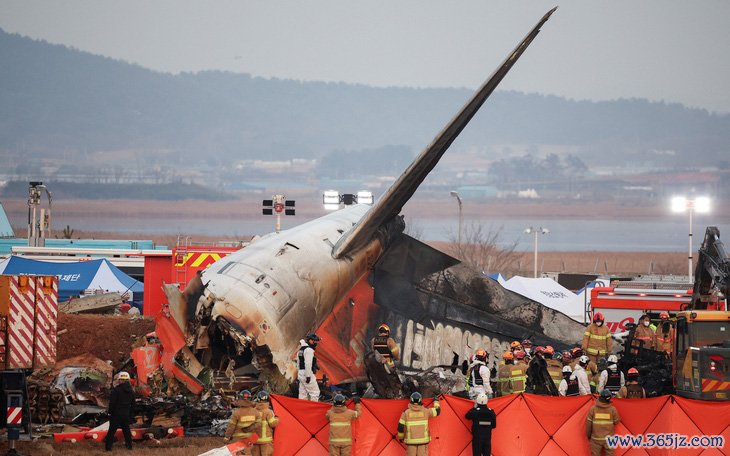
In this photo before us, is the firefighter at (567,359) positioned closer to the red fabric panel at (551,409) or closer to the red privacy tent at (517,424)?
the red fabric panel at (551,409)

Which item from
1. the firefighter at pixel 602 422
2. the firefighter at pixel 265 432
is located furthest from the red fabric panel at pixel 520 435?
the firefighter at pixel 265 432

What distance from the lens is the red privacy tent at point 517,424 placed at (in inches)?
741

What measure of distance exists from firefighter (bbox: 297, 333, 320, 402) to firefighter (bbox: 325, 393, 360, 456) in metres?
2.89

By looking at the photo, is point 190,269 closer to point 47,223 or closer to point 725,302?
point 725,302

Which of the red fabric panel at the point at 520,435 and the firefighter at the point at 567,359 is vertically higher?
the firefighter at the point at 567,359

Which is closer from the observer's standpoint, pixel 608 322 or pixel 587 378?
pixel 587 378

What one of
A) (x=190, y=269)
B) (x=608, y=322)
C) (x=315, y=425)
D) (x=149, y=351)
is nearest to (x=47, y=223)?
(x=190, y=269)

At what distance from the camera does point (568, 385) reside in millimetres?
21766

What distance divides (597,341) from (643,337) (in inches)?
76.9

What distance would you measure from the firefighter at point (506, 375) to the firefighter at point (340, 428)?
5317mm

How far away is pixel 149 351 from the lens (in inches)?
866

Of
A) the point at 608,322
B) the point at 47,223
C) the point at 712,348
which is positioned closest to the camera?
the point at 712,348

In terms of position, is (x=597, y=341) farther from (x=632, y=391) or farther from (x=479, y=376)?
(x=632, y=391)

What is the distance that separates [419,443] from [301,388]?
3897mm
